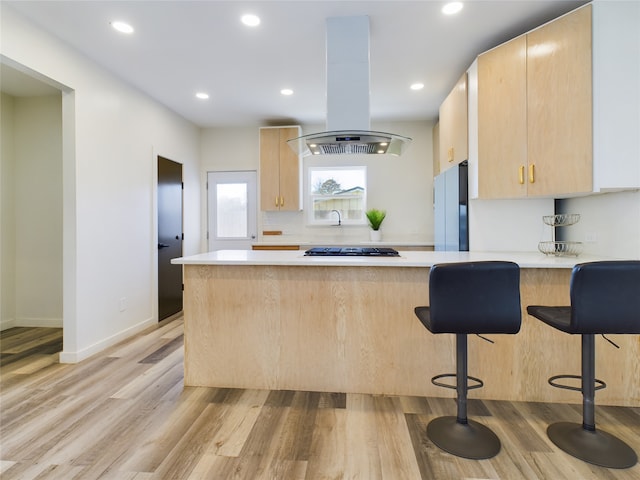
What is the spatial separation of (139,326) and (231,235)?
1975 millimetres

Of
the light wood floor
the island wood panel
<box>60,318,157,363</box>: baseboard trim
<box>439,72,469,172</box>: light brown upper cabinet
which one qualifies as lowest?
the light wood floor

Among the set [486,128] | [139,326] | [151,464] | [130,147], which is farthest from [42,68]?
[486,128]

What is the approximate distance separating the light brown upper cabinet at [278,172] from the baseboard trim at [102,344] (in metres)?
2.11

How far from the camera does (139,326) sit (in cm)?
382

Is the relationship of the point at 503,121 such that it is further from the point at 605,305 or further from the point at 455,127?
the point at 605,305

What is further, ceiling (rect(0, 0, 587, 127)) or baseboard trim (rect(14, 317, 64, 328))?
baseboard trim (rect(14, 317, 64, 328))

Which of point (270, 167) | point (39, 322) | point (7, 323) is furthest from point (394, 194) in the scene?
point (7, 323)

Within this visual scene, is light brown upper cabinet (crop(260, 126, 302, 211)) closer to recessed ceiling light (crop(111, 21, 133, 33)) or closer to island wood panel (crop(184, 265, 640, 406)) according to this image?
recessed ceiling light (crop(111, 21, 133, 33))

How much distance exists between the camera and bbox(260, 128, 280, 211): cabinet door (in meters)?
4.88

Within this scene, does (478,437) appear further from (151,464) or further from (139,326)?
(139,326)

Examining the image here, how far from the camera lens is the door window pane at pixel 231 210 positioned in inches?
211

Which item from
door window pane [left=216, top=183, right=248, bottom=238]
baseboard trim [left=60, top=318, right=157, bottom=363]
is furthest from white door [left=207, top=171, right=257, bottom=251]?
baseboard trim [left=60, top=318, right=157, bottom=363]

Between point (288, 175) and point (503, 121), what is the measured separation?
290 centimetres

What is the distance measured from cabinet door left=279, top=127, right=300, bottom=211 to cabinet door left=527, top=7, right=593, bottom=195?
3.01 meters
